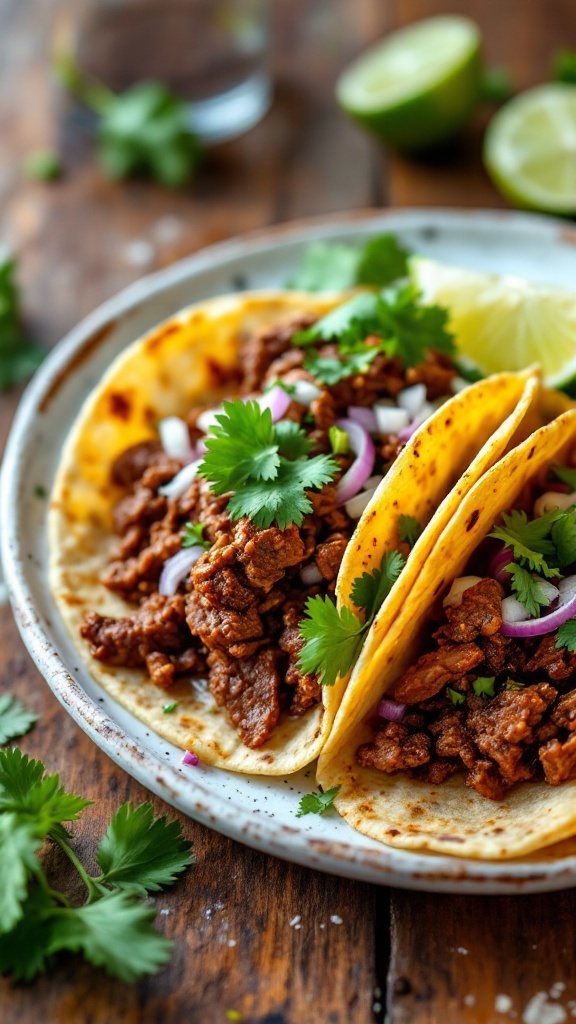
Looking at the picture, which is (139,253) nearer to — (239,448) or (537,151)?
(537,151)

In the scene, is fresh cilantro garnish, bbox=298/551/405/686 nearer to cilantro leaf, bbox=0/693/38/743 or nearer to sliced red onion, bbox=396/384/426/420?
sliced red onion, bbox=396/384/426/420

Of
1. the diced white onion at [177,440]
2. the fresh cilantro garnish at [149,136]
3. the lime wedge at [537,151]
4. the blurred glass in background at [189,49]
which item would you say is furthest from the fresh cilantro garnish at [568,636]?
the blurred glass in background at [189,49]

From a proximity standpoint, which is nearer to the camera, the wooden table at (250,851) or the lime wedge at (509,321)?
the wooden table at (250,851)

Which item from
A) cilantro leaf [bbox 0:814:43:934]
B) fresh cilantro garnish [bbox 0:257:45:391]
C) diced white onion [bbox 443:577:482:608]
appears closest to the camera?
cilantro leaf [bbox 0:814:43:934]

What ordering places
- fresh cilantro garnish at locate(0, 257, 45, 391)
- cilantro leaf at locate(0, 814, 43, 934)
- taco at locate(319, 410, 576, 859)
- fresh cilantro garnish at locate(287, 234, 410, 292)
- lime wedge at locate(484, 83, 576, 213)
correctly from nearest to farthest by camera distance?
cilantro leaf at locate(0, 814, 43, 934)
taco at locate(319, 410, 576, 859)
fresh cilantro garnish at locate(287, 234, 410, 292)
fresh cilantro garnish at locate(0, 257, 45, 391)
lime wedge at locate(484, 83, 576, 213)

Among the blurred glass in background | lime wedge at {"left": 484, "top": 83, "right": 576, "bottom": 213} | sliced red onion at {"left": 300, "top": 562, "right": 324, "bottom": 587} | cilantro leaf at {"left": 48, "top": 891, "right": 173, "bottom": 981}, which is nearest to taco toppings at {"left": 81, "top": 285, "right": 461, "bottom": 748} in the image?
sliced red onion at {"left": 300, "top": 562, "right": 324, "bottom": 587}

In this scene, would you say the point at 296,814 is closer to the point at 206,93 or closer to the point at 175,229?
the point at 175,229

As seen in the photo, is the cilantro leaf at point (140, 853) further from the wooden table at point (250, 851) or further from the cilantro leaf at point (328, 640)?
the cilantro leaf at point (328, 640)
